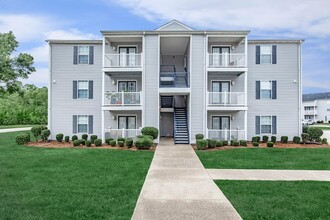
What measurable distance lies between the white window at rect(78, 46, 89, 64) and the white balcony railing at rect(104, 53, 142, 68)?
210 centimetres

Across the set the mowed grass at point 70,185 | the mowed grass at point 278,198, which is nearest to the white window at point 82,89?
the mowed grass at point 70,185

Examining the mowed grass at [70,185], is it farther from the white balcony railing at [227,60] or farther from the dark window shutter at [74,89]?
the white balcony railing at [227,60]

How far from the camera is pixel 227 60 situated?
20156 millimetres

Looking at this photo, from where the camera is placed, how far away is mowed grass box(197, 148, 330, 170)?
1191 cm

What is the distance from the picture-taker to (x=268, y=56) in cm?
2134

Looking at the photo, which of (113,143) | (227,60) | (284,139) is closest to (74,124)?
(113,143)

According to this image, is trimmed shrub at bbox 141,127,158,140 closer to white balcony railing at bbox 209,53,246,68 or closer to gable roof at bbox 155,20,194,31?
white balcony railing at bbox 209,53,246,68

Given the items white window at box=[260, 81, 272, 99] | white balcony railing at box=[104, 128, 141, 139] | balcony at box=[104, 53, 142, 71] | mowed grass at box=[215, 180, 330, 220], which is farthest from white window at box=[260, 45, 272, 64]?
mowed grass at box=[215, 180, 330, 220]

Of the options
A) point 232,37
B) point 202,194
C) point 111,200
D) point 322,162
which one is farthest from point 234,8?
point 111,200

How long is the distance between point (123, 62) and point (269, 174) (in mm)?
13446

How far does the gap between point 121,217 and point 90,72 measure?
1747cm

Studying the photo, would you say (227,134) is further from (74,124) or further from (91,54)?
(91,54)

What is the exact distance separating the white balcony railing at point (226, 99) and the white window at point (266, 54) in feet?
12.8

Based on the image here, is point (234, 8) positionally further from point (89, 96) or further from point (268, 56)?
point (89, 96)
